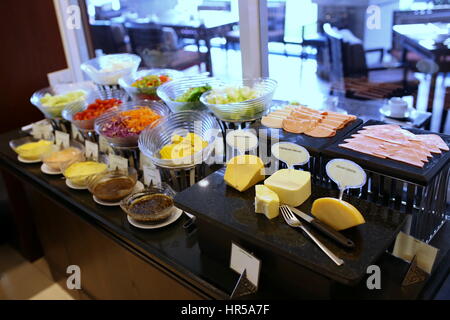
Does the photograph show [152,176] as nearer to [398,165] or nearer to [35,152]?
[35,152]

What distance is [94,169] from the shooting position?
5.62 ft

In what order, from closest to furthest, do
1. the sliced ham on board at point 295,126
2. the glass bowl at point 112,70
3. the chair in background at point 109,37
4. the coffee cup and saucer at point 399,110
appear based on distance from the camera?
the sliced ham on board at point 295,126 → the coffee cup and saucer at point 399,110 → the glass bowl at point 112,70 → the chair in background at point 109,37

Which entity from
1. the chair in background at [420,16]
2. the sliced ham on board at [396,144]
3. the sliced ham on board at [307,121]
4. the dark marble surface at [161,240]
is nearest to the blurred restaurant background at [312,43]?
the chair in background at [420,16]

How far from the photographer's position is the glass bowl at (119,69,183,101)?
6.22 ft

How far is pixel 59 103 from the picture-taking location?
6.72 feet

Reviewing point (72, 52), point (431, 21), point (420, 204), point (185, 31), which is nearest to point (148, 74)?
point (185, 31)

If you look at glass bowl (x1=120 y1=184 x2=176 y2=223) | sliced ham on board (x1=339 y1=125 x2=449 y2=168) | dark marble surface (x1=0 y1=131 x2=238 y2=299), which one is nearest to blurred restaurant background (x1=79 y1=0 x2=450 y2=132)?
sliced ham on board (x1=339 y1=125 x2=449 y2=168)

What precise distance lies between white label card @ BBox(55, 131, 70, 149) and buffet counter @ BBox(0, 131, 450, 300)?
0.16 meters

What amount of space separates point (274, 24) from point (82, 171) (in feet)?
3.54

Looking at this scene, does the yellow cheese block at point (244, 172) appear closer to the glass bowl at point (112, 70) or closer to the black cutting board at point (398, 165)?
the black cutting board at point (398, 165)

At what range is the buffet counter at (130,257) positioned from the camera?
1072 millimetres

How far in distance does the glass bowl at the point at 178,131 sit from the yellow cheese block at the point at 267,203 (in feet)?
1.42

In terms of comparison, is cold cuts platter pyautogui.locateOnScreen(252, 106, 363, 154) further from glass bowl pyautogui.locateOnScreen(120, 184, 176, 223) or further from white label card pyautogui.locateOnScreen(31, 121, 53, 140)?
white label card pyautogui.locateOnScreen(31, 121, 53, 140)

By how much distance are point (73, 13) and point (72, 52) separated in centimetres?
23
